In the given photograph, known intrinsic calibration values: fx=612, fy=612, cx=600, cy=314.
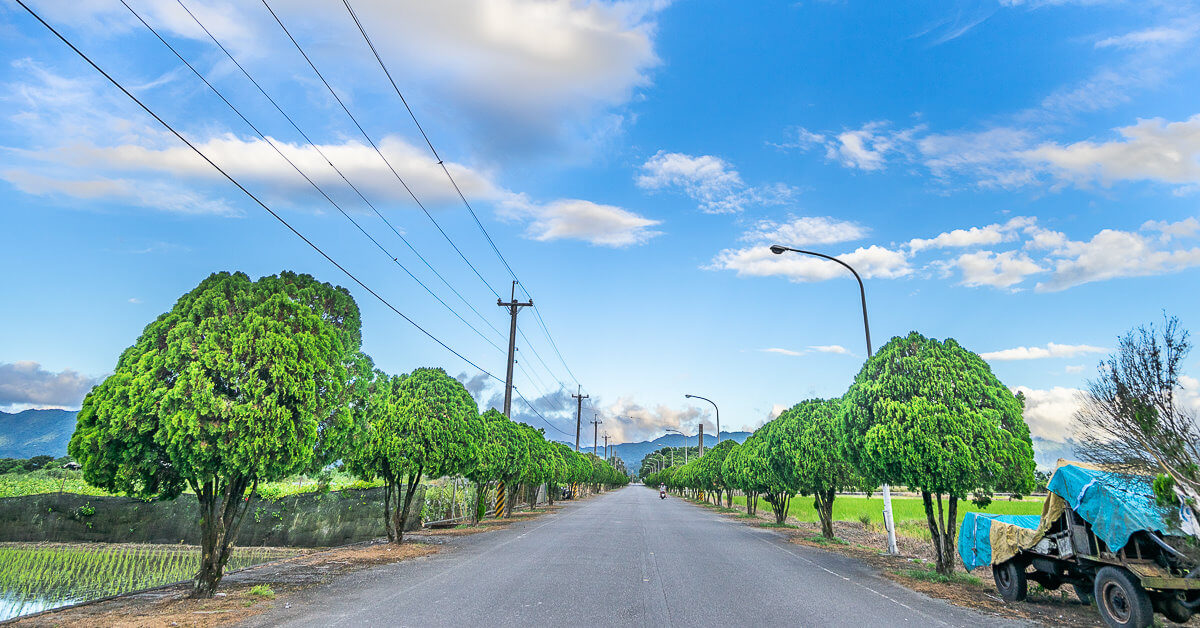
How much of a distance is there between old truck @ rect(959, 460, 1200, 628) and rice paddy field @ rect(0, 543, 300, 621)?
15043mm

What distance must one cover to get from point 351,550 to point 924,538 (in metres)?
19.9

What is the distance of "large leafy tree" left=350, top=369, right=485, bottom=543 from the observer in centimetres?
1680

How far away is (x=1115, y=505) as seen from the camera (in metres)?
8.02

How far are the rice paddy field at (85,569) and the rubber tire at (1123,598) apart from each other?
14957 mm

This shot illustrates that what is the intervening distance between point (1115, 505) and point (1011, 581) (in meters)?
2.71

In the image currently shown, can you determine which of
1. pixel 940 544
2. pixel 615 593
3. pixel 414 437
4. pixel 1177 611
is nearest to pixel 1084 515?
pixel 1177 611

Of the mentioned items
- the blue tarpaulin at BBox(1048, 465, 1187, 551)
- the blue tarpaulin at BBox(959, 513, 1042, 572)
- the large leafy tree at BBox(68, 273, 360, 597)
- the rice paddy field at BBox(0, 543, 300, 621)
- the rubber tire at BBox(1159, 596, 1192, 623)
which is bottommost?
the rice paddy field at BBox(0, 543, 300, 621)

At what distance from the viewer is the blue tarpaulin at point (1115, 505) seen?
25.3 feet

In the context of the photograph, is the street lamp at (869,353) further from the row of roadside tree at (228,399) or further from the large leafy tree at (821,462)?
the row of roadside tree at (228,399)

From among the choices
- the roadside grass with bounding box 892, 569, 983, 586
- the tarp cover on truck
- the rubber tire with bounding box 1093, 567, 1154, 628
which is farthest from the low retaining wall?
the rubber tire with bounding box 1093, 567, 1154, 628

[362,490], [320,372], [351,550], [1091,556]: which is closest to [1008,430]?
[1091,556]

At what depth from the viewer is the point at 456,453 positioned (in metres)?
17.9

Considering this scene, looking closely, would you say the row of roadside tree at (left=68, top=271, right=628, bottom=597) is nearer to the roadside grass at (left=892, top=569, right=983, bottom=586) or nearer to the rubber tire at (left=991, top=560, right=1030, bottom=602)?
the rubber tire at (left=991, top=560, right=1030, bottom=602)

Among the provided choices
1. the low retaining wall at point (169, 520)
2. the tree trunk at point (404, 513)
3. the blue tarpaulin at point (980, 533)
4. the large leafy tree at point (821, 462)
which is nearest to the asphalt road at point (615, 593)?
the blue tarpaulin at point (980, 533)
